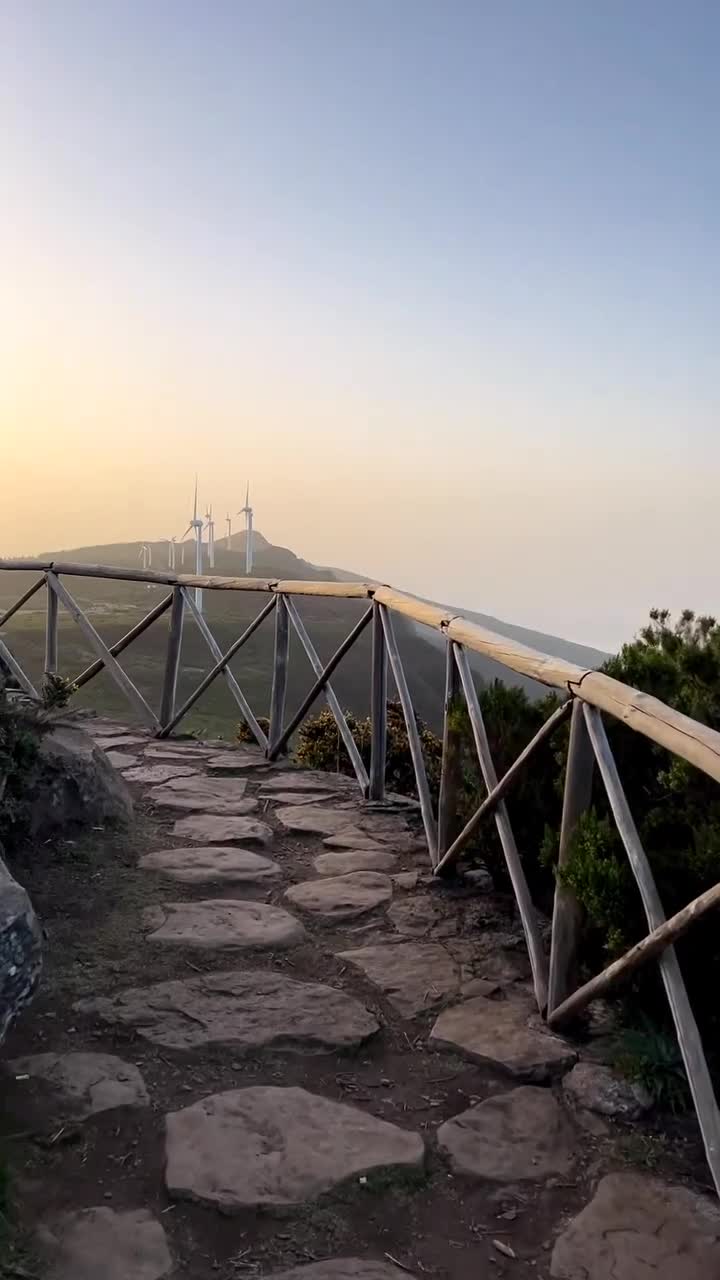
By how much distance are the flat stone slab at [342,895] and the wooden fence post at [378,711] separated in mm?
1133

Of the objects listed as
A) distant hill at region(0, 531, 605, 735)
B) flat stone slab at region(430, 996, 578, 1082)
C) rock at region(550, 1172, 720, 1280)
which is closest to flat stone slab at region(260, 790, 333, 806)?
flat stone slab at region(430, 996, 578, 1082)

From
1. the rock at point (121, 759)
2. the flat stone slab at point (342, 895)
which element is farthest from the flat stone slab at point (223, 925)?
the rock at point (121, 759)

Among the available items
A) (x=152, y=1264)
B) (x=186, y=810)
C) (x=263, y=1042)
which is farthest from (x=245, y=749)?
(x=152, y=1264)

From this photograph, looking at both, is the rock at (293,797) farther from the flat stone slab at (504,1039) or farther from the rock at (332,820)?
the flat stone slab at (504,1039)

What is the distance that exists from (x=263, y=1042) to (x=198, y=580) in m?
4.25

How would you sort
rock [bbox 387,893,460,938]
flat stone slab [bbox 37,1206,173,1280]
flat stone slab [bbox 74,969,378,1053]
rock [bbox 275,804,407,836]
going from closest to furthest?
1. flat stone slab [bbox 37,1206,173,1280]
2. flat stone slab [bbox 74,969,378,1053]
3. rock [bbox 387,893,460,938]
4. rock [bbox 275,804,407,836]

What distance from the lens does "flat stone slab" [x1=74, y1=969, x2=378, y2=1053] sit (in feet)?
9.65

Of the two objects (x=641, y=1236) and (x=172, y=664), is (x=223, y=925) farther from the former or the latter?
(x=172, y=664)

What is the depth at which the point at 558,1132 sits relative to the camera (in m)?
2.57

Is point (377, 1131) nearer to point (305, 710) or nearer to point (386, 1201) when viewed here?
point (386, 1201)

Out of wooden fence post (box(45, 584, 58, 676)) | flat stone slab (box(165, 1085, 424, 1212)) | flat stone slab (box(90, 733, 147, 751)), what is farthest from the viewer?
wooden fence post (box(45, 584, 58, 676))

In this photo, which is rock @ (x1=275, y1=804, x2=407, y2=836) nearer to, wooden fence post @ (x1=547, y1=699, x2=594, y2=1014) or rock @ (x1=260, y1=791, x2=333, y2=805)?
rock @ (x1=260, y1=791, x2=333, y2=805)

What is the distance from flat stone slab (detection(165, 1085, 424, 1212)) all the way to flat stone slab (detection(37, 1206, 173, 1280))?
0.13 m

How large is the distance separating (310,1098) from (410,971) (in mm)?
861
